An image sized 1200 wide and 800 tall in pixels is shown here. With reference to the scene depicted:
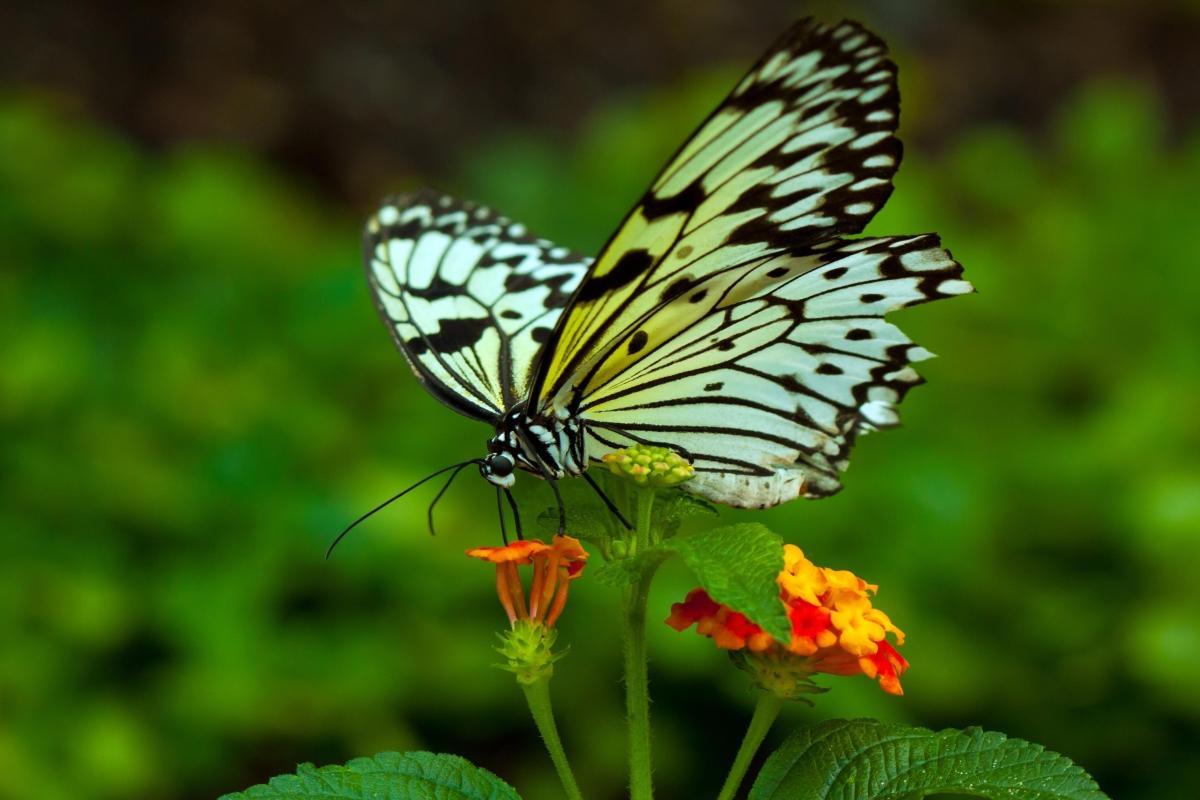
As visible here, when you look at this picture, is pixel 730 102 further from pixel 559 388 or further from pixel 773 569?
pixel 773 569

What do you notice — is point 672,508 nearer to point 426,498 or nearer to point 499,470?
point 499,470

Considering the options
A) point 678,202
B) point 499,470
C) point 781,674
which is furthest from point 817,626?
point 678,202

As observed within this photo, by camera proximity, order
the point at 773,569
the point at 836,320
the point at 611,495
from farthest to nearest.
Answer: the point at 836,320 < the point at 611,495 < the point at 773,569

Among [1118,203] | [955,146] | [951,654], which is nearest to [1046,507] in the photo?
[951,654]

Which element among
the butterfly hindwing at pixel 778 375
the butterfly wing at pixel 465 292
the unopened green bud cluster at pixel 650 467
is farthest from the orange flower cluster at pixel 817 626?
the butterfly wing at pixel 465 292

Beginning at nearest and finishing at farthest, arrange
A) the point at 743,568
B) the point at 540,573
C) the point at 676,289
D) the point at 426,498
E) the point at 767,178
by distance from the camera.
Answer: the point at 743,568 → the point at 540,573 → the point at 767,178 → the point at 676,289 → the point at 426,498

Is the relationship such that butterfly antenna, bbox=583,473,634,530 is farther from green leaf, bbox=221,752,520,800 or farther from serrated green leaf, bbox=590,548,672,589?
green leaf, bbox=221,752,520,800
